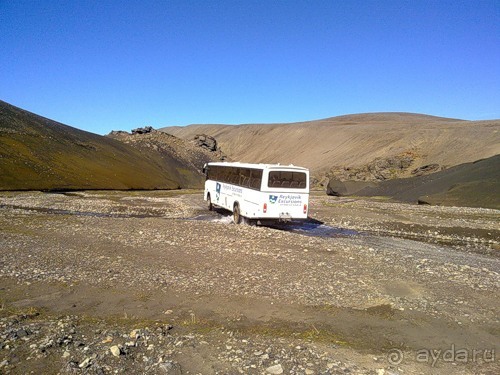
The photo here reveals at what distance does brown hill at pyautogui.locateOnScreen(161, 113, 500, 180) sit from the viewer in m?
68.8

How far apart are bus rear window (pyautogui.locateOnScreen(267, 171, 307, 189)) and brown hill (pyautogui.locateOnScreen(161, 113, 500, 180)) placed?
159 ft

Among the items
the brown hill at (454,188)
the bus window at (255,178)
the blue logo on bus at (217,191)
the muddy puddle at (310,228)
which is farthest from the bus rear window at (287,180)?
the brown hill at (454,188)

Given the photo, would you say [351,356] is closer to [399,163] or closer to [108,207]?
[108,207]

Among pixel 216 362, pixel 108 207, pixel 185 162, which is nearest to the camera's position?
pixel 216 362

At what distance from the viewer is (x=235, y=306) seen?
29.6ft

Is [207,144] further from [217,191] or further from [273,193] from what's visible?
[273,193]

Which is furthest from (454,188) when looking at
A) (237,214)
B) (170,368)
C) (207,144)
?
(207,144)

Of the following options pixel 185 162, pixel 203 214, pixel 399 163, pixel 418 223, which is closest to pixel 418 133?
pixel 399 163

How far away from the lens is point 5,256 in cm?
1283

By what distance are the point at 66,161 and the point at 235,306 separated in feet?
197

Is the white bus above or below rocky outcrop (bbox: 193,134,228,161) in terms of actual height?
below

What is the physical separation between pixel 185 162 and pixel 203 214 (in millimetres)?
71885

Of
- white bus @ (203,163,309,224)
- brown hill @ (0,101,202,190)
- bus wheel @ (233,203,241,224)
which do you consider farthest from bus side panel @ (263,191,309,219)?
brown hill @ (0,101,202,190)

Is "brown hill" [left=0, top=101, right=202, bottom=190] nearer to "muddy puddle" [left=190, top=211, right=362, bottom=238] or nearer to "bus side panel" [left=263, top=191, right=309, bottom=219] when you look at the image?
"muddy puddle" [left=190, top=211, right=362, bottom=238]
